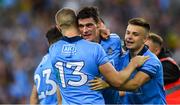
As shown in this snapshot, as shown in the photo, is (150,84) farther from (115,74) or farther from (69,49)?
(69,49)

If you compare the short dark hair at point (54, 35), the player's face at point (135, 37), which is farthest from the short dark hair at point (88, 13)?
the short dark hair at point (54, 35)

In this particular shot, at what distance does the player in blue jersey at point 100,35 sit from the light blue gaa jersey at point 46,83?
1.00m

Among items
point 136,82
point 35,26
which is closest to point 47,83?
point 136,82

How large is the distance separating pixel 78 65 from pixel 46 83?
1.72 metres

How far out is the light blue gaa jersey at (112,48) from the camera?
10.1m

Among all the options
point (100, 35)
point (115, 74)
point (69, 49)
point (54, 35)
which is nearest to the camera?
point (115, 74)

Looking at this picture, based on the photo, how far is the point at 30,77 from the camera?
1730 centimetres

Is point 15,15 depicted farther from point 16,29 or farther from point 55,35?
point 55,35

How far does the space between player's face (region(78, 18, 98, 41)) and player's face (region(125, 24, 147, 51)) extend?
1.48 ft

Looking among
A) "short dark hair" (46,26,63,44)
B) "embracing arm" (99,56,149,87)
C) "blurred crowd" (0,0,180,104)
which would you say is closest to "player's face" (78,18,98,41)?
"embracing arm" (99,56,149,87)

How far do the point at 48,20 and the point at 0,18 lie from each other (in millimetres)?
1186

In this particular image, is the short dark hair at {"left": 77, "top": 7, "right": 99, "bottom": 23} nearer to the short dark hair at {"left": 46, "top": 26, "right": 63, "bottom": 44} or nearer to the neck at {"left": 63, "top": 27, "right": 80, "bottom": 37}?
the neck at {"left": 63, "top": 27, "right": 80, "bottom": 37}

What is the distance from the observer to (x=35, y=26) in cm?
1947

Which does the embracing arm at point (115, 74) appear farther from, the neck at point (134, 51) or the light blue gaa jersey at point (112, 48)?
the light blue gaa jersey at point (112, 48)
